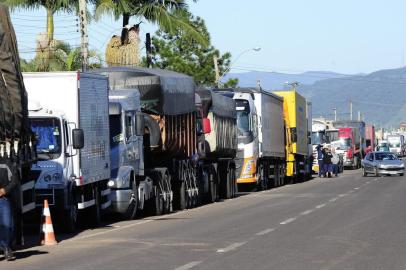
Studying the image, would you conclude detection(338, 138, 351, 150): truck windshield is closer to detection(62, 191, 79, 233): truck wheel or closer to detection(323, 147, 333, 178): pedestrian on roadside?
detection(323, 147, 333, 178): pedestrian on roadside

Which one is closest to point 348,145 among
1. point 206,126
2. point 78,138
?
point 206,126

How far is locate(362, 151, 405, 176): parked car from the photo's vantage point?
57781 millimetres

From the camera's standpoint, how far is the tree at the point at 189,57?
64500 mm

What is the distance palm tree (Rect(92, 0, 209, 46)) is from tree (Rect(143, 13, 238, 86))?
21.5 meters

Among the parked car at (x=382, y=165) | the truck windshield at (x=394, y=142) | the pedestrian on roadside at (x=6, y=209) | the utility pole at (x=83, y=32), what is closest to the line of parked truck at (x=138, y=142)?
the pedestrian on roadside at (x=6, y=209)

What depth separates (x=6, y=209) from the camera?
15617 millimetres

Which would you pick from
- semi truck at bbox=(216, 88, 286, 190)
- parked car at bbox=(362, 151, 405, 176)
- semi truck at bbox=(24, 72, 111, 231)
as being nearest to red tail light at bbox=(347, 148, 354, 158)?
parked car at bbox=(362, 151, 405, 176)

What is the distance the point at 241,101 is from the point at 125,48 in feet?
15.3

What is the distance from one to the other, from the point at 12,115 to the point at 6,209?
1561 millimetres

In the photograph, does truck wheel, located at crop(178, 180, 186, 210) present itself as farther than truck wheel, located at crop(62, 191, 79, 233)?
Yes

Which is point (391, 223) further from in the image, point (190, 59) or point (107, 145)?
point (190, 59)

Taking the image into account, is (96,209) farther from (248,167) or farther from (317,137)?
(317,137)

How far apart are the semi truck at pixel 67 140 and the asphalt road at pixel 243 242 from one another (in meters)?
0.77

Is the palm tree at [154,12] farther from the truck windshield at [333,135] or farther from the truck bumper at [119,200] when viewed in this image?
the truck windshield at [333,135]
